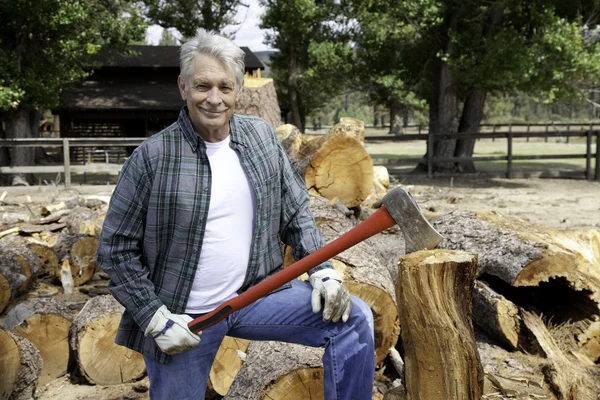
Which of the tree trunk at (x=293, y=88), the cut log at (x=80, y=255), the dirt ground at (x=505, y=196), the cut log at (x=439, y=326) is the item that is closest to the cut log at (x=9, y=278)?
the cut log at (x=80, y=255)

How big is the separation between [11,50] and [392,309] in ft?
46.3

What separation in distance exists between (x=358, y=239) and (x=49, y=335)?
277 centimetres

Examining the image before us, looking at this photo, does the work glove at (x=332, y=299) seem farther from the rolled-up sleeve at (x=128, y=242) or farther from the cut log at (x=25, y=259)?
the cut log at (x=25, y=259)

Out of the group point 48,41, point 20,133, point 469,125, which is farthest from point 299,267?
point 469,125

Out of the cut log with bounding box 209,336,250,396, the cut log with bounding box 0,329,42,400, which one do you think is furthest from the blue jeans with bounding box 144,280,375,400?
the cut log with bounding box 0,329,42,400

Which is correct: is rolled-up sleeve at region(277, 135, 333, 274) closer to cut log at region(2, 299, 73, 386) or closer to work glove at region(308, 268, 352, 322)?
work glove at region(308, 268, 352, 322)

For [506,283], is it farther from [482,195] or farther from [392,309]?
[482,195]

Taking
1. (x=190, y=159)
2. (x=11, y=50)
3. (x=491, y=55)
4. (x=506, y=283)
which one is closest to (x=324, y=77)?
(x=491, y=55)

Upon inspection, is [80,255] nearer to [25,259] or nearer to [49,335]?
[25,259]

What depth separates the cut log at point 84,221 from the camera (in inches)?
259

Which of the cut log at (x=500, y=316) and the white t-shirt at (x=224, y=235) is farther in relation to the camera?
the cut log at (x=500, y=316)

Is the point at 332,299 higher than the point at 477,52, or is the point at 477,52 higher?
the point at 477,52

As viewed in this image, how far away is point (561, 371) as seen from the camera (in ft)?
11.0

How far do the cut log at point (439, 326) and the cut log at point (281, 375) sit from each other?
53 cm
